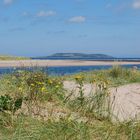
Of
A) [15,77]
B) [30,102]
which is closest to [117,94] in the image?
[15,77]

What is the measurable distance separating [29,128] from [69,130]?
598 mm

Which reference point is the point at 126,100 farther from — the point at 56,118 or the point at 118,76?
the point at 118,76

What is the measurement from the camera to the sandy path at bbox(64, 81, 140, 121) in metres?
9.91

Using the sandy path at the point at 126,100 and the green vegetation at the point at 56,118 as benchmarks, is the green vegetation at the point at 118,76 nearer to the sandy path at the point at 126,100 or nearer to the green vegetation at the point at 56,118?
the sandy path at the point at 126,100

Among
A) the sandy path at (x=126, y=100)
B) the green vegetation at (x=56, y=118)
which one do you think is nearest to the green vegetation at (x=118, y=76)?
the sandy path at (x=126, y=100)

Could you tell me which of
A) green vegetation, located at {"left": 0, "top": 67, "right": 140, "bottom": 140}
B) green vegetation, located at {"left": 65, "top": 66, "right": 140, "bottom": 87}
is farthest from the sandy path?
green vegetation, located at {"left": 65, "top": 66, "right": 140, "bottom": 87}

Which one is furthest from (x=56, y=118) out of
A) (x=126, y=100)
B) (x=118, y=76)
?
(x=118, y=76)

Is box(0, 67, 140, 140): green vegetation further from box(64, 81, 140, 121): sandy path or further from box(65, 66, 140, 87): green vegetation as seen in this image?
box(65, 66, 140, 87): green vegetation

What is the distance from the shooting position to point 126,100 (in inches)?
469

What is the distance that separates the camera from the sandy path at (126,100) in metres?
9.91

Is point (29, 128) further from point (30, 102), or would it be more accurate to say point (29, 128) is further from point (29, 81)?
point (29, 81)

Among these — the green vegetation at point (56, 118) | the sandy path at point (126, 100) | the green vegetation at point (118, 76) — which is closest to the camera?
the green vegetation at point (56, 118)

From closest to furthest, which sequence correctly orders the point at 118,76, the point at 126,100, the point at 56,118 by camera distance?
1. the point at 56,118
2. the point at 126,100
3. the point at 118,76

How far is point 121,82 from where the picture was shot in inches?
615
